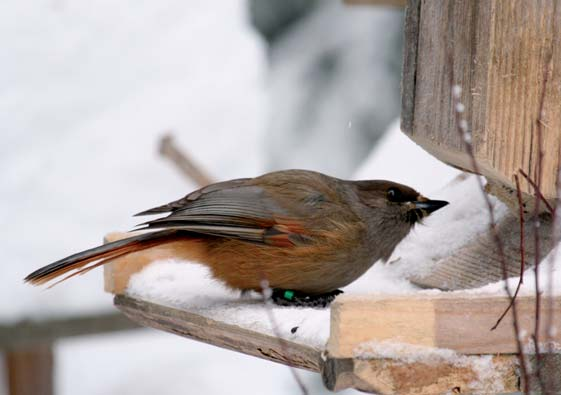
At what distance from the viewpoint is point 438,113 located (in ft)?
12.1

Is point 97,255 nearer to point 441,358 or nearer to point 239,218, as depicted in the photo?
point 239,218

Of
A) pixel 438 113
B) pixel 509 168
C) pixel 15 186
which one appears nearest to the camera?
pixel 509 168

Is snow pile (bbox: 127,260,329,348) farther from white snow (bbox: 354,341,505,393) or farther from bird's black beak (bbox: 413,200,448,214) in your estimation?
bird's black beak (bbox: 413,200,448,214)

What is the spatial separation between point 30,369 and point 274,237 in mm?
3888

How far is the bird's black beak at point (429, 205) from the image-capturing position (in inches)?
171

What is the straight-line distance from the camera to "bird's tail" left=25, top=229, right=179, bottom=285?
378 centimetres

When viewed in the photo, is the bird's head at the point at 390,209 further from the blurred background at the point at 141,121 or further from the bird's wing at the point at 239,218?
the blurred background at the point at 141,121

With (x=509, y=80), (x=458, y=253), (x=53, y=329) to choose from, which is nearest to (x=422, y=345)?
(x=509, y=80)

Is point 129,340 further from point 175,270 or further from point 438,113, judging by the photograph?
point 438,113

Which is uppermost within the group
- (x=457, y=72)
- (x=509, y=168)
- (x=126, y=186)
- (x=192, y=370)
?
(x=457, y=72)

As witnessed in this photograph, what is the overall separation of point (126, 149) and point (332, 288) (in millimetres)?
5581

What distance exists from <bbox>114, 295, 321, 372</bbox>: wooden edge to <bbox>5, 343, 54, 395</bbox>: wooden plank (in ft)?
10.2

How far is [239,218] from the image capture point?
4020mm

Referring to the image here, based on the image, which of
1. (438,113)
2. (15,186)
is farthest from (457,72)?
(15,186)
